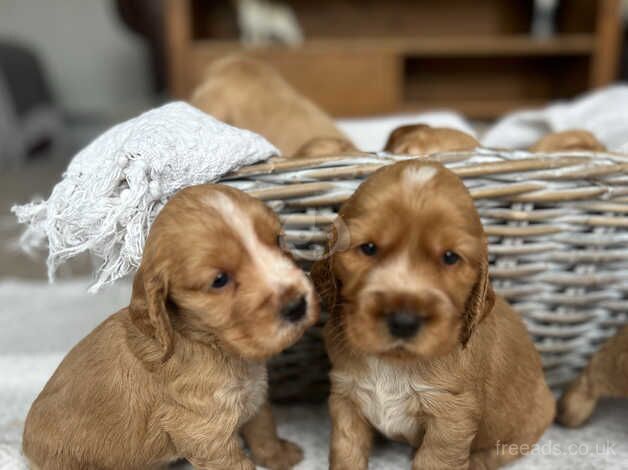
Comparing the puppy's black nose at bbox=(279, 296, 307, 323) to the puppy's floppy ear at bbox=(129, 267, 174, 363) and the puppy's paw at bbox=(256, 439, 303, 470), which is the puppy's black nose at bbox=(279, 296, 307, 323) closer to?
the puppy's floppy ear at bbox=(129, 267, 174, 363)

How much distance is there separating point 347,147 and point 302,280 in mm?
664

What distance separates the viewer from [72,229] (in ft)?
4.10

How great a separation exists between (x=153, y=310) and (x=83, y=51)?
559cm

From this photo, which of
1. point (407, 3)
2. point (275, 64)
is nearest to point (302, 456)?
point (275, 64)

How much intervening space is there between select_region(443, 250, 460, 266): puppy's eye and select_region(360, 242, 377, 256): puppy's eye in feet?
0.37

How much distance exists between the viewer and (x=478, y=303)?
113cm

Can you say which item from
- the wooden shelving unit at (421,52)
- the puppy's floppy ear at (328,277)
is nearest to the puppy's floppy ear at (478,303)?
the puppy's floppy ear at (328,277)

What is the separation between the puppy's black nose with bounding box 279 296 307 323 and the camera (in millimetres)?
1087

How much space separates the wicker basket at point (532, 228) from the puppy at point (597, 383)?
0.09 m

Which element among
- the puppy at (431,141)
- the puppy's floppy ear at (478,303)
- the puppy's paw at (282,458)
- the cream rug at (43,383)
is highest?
the puppy at (431,141)

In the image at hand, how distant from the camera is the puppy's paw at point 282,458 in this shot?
134cm

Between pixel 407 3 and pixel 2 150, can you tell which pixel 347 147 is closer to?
pixel 407 3

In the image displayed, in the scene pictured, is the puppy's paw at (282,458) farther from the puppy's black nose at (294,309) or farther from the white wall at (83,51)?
the white wall at (83,51)

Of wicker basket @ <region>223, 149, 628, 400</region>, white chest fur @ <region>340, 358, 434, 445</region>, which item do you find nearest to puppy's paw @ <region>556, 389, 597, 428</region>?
wicker basket @ <region>223, 149, 628, 400</region>
